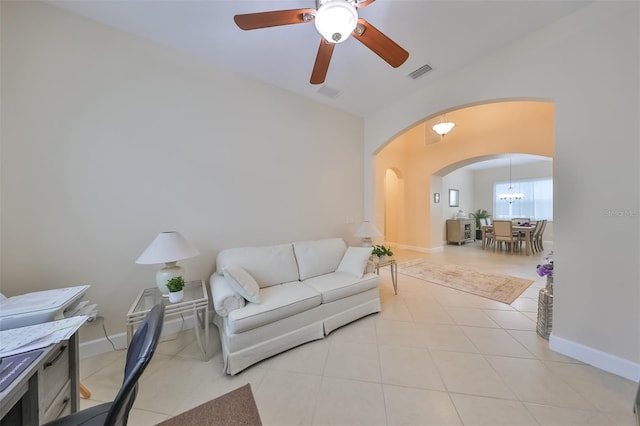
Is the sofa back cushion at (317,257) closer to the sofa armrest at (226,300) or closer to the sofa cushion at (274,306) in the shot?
the sofa cushion at (274,306)

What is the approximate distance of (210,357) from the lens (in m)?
1.90

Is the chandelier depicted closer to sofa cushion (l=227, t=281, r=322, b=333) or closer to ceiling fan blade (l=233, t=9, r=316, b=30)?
sofa cushion (l=227, t=281, r=322, b=333)

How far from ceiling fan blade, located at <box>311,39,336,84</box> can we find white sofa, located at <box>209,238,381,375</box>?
183 cm

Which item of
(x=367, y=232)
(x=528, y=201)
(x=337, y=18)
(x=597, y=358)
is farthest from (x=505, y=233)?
(x=337, y=18)

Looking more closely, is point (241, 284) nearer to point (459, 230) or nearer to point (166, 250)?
point (166, 250)

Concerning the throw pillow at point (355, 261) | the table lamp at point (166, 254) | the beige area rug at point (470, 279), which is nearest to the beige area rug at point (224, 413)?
the table lamp at point (166, 254)

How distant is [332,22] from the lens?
1292mm

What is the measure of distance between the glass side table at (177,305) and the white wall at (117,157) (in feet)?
0.86

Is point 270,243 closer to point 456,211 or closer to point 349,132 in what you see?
point 349,132

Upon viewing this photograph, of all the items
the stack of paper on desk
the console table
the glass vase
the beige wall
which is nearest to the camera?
the stack of paper on desk

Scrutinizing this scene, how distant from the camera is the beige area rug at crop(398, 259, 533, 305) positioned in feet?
10.2

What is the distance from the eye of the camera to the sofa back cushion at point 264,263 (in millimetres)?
2273

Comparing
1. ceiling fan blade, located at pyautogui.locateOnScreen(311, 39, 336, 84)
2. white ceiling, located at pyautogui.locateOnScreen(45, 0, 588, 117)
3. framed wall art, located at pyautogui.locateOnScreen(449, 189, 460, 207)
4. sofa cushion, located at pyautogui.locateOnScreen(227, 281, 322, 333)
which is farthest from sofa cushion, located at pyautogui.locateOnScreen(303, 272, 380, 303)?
framed wall art, located at pyautogui.locateOnScreen(449, 189, 460, 207)

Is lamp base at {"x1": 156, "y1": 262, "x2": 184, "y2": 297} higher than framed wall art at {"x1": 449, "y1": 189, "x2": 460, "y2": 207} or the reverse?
the reverse
